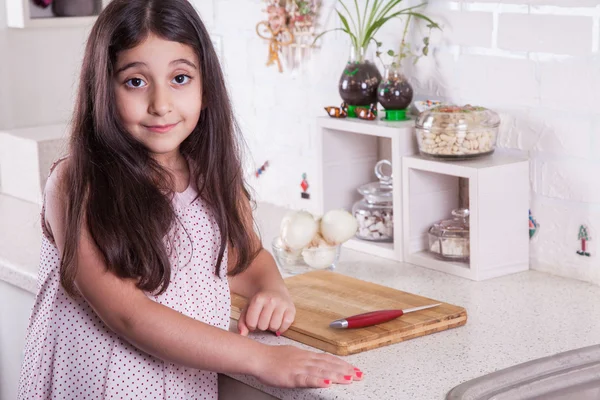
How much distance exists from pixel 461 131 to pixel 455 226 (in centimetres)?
18

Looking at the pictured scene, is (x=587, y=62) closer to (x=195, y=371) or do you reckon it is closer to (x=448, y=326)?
(x=448, y=326)

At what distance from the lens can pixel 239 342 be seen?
1127 mm

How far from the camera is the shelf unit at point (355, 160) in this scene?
5.25 feet

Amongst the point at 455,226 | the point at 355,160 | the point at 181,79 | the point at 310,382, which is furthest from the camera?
the point at 355,160

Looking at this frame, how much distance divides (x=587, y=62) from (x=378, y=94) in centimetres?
39

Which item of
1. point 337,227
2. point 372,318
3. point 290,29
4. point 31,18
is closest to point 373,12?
point 290,29

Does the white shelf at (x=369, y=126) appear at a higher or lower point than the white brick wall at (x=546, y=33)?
lower

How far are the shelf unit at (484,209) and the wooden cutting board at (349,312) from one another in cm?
18

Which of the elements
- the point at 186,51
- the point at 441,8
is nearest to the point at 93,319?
the point at 186,51

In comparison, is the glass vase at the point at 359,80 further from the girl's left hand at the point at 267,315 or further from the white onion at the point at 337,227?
the girl's left hand at the point at 267,315

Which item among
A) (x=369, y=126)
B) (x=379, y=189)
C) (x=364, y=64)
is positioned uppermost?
(x=364, y=64)

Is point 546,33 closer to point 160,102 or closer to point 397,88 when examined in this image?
point 397,88

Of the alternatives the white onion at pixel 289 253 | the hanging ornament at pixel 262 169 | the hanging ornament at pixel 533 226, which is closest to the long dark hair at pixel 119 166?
the white onion at pixel 289 253

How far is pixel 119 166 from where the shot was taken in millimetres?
1169
